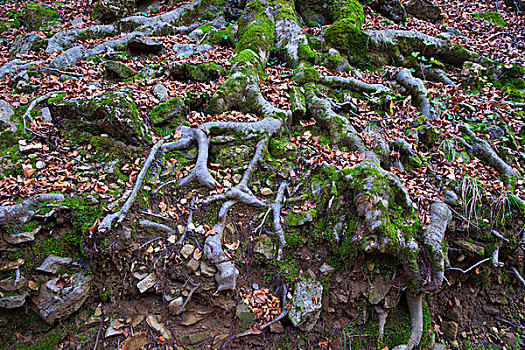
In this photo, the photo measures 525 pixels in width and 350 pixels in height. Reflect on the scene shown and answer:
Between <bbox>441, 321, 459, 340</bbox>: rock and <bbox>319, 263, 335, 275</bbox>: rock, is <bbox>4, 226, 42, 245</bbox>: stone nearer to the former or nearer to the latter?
<bbox>319, 263, 335, 275</bbox>: rock

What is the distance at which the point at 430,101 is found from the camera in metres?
5.64

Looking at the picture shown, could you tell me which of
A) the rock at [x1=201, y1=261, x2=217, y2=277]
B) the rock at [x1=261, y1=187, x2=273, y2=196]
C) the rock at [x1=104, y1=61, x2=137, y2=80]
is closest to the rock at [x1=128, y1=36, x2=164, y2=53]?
the rock at [x1=104, y1=61, x2=137, y2=80]

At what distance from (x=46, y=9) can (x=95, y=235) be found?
25.8 feet

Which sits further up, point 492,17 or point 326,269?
point 492,17

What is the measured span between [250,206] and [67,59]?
5.02 metres

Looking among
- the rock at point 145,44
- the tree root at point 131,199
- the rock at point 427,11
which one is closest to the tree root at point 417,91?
the rock at point 427,11

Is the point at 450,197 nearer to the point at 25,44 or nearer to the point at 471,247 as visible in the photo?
the point at 471,247

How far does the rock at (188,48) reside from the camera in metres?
6.55

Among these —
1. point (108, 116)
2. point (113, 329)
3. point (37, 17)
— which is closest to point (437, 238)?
point (113, 329)

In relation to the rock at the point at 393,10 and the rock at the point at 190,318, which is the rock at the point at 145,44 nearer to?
the rock at the point at 190,318

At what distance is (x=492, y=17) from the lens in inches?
364

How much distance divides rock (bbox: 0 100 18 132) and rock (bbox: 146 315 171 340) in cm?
336

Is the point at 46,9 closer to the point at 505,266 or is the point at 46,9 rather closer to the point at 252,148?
the point at 252,148

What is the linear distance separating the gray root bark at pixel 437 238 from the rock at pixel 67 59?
7.03 metres
